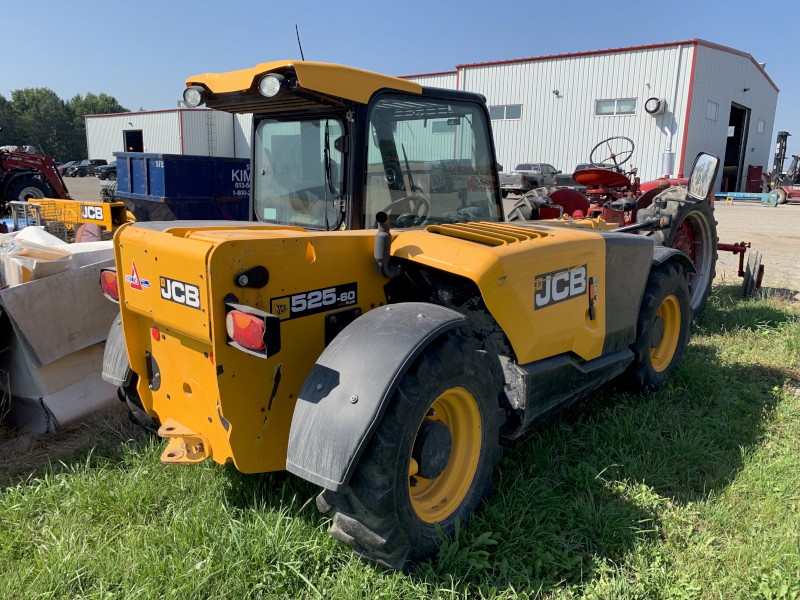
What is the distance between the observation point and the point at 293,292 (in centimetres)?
250

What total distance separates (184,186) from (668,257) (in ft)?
29.4

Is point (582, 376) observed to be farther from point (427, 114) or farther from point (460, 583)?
point (427, 114)

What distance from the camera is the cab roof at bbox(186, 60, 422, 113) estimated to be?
2.66 meters

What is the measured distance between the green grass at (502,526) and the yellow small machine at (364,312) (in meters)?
0.26

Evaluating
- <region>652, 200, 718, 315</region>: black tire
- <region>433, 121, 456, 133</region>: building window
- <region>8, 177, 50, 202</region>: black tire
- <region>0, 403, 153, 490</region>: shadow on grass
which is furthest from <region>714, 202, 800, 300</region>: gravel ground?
<region>8, 177, 50, 202</region>: black tire

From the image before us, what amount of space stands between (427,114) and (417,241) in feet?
3.13

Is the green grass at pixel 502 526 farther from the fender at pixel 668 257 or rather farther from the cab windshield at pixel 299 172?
the cab windshield at pixel 299 172

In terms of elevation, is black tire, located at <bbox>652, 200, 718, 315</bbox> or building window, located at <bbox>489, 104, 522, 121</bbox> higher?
building window, located at <bbox>489, 104, 522, 121</bbox>

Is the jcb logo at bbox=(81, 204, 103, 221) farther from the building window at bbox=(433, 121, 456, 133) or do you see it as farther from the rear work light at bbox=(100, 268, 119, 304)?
the building window at bbox=(433, 121, 456, 133)

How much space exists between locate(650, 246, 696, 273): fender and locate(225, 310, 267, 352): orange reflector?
9.70 feet

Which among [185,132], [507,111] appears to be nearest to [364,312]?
[507,111]

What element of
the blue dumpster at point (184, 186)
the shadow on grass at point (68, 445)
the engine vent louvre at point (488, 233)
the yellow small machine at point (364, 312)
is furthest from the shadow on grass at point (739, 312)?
the blue dumpster at point (184, 186)

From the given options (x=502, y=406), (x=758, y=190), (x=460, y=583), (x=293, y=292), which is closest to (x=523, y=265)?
(x=502, y=406)

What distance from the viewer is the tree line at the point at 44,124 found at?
62625 millimetres
